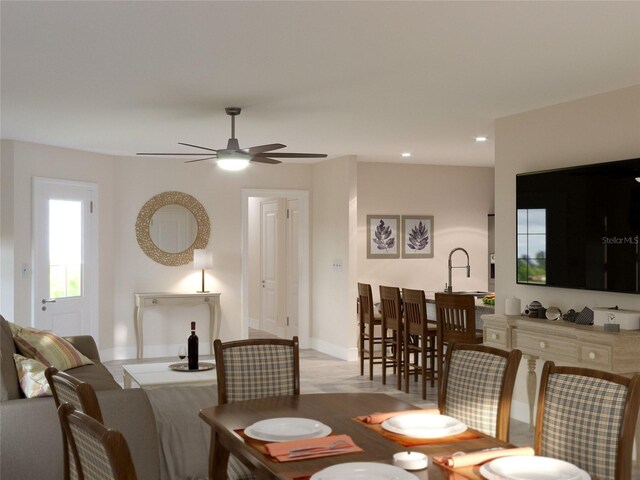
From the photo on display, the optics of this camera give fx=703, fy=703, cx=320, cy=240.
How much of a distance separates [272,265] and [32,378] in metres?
7.18

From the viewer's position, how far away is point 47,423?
356 cm

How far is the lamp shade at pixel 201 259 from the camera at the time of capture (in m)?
8.60

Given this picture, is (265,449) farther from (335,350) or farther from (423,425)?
(335,350)

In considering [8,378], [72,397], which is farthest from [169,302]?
[72,397]

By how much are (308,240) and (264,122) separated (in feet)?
10.9

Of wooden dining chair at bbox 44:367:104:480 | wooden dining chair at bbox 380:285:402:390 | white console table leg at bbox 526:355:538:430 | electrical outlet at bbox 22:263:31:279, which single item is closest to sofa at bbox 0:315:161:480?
wooden dining chair at bbox 44:367:104:480

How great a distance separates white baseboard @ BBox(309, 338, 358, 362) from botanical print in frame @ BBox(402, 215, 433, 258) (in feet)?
5.10

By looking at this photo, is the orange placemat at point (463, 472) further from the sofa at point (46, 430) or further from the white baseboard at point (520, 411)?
the white baseboard at point (520, 411)

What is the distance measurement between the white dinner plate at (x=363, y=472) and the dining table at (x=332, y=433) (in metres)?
0.07

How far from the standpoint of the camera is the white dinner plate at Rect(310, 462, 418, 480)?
6.54ft

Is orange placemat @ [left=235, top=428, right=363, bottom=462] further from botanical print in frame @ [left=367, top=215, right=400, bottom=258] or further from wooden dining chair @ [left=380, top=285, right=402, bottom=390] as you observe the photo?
botanical print in frame @ [left=367, top=215, right=400, bottom=258]

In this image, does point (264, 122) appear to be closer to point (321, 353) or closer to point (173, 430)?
point (173, 430)

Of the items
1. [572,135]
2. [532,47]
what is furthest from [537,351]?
[532,47]

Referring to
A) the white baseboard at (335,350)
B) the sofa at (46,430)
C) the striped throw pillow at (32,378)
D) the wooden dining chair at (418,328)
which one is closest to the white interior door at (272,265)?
the white baseboard at (335,350)
